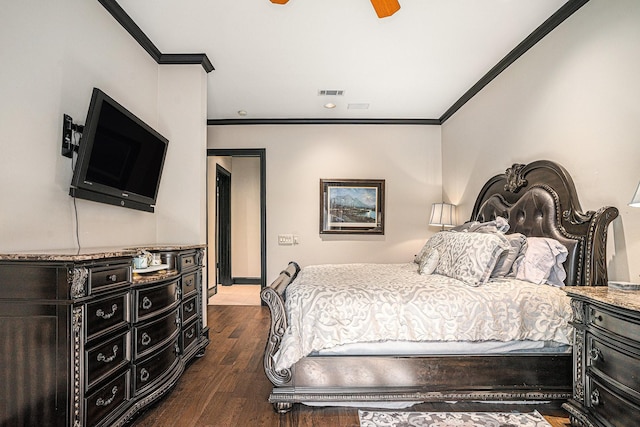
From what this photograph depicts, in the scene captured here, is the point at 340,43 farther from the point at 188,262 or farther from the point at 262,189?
the point at 262,189

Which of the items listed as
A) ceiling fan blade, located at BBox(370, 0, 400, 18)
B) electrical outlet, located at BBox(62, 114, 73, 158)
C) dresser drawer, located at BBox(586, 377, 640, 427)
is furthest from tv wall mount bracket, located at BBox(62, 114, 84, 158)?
dresser drawer, located at BBox(586, 377, 640, 427)

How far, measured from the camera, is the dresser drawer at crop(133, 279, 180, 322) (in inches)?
79.5

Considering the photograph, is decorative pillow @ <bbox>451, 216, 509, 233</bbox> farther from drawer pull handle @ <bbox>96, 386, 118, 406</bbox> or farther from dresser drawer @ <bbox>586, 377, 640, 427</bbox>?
drawer pull handle @ <bbox>96, 386, 118, 406</bbox>

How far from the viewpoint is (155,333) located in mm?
2188

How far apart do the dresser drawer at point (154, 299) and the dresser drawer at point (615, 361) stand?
8.09 feet

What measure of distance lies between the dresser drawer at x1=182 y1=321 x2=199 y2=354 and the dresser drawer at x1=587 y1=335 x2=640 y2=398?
8.55ft

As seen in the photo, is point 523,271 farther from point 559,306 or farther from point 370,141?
point 370,141

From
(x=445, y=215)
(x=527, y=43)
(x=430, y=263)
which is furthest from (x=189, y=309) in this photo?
(x=527, y=43)

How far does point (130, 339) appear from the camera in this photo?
195cm

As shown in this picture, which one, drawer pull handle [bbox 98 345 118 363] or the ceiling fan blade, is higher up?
the ceiling fan blade

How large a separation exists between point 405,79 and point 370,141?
1436 mm

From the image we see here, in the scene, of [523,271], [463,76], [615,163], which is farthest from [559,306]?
[463,76]

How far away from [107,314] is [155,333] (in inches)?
19.8

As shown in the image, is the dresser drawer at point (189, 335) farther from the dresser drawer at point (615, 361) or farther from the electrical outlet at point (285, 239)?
the dresser drawer at point (615, 361)
